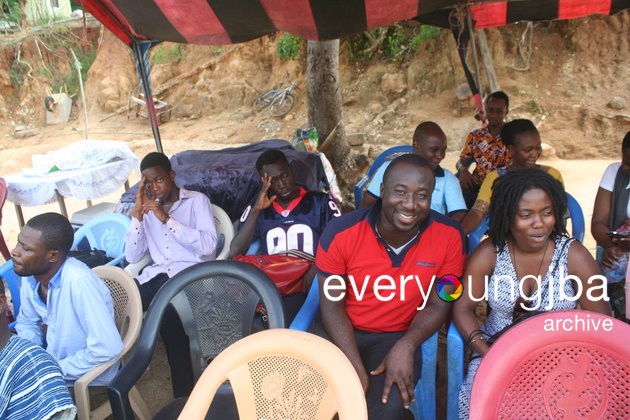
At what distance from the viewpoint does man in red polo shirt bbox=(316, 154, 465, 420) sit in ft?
6.67

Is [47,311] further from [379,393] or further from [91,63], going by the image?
[91,63]

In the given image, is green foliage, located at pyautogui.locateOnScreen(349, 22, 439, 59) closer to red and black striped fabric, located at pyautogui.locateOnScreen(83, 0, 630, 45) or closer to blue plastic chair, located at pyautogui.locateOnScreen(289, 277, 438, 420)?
red and black striped fabric, located at pyautogui.locateOnScreen(83, 0, 630, 45)

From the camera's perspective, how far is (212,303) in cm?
229

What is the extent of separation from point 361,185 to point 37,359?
299 cm

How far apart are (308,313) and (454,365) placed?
723mm

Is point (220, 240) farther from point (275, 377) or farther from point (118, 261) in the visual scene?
point (275, 377)

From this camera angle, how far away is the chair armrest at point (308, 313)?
2285mm

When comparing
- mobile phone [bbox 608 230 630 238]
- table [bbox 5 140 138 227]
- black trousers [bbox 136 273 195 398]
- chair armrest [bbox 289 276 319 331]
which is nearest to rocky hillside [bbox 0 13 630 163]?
table [bbox 5 140 138 227]

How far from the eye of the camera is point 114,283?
2.45 meters

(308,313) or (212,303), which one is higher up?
(212,303)

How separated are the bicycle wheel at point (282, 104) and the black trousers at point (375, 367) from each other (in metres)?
11.5

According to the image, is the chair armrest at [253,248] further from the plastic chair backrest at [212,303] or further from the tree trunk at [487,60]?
the tree trunk at [487,60]

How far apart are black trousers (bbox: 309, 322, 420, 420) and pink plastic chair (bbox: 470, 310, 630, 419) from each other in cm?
53

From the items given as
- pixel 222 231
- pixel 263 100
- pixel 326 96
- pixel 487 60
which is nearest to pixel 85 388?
pixel 222 231
